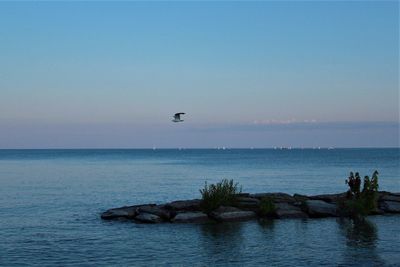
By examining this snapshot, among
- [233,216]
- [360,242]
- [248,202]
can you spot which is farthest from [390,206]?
[360,242]

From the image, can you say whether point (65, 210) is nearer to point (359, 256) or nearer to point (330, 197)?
point (330, 197)

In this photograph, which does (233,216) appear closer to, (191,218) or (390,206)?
(191,218)

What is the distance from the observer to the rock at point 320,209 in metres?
30.7

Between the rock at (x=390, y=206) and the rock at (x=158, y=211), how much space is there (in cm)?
1255

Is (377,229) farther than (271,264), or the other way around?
(377,229)

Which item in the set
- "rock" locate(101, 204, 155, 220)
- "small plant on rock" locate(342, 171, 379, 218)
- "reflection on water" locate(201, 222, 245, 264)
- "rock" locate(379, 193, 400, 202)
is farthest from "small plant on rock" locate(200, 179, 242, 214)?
"rock" locate(379, 193, 400, 202)

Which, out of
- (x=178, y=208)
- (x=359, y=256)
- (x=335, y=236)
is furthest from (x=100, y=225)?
(x=359, y=256)

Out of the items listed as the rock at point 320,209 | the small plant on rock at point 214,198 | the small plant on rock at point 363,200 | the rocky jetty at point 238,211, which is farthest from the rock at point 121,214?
the small plant on rock at point 363,200

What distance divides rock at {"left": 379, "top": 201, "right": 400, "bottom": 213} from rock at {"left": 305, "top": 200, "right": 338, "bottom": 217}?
10.6 ft

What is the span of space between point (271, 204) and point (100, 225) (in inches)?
372

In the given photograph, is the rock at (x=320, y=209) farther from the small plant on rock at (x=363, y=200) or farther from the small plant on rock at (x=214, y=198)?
the small plant on rock at (x=214, y=198)

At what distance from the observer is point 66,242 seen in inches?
952

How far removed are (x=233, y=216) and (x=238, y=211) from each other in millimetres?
655

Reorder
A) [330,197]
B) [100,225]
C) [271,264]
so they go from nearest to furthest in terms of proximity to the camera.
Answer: [271,264] → [100,225] → [330,197]
